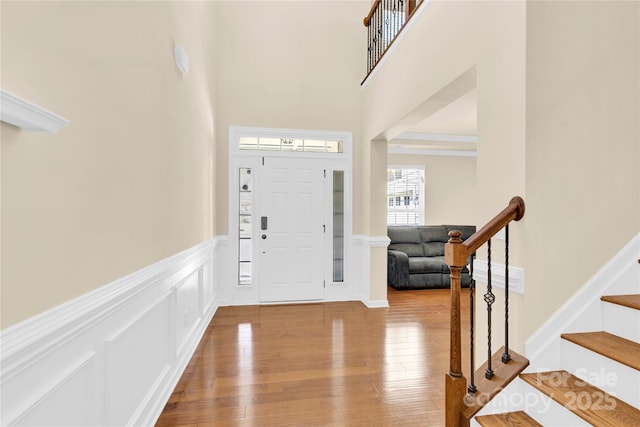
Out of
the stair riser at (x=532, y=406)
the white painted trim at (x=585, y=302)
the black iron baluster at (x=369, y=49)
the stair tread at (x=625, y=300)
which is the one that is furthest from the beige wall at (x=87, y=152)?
the black iron baluster at (x=369, y=49)

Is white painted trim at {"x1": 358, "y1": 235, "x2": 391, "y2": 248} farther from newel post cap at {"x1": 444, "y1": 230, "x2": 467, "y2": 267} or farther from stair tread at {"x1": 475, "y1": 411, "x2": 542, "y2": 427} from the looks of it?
stair tread at {"x1": 475, "y1": 411, "x2": 542, "y2": 427}

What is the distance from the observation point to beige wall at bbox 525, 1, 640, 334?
1582 mm

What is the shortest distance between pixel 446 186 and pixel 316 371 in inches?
205

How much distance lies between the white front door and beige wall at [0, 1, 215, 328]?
6.48ft

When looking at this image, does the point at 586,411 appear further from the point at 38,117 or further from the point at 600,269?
the point at 38,117

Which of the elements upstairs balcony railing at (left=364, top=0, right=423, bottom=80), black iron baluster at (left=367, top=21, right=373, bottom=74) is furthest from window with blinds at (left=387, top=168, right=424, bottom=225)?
upstairs balcony railing at (left=364, top=0, right=423, bottom=80)

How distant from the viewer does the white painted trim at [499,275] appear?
162 cm

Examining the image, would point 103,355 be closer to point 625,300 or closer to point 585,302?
point 585,302

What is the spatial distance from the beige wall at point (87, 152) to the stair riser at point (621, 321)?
2490 mm

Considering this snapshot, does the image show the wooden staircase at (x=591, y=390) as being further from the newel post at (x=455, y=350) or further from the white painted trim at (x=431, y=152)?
the white painted trim at (x=431, y=152)

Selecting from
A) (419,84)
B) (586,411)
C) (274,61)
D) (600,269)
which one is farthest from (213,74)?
(586,411)

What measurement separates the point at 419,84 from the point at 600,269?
1.96 m

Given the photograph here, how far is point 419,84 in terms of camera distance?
2.75 metres

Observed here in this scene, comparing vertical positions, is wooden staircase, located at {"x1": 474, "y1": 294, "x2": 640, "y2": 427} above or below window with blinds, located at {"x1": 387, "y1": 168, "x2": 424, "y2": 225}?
below
